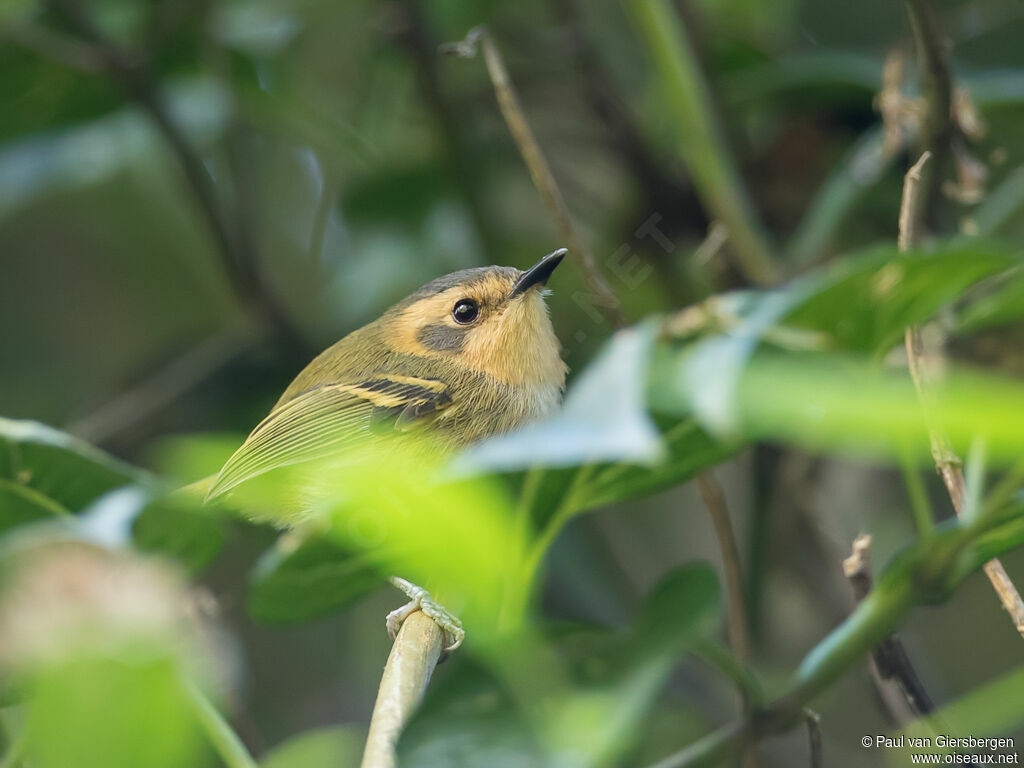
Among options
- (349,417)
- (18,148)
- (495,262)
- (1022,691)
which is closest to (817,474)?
(495,262)

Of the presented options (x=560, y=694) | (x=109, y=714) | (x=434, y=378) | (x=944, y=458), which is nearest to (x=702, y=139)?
(x=434, y=378)

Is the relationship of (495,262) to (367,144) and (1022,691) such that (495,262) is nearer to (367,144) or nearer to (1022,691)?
(367,144)

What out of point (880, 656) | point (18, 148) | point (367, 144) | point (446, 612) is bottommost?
point (880, 656)

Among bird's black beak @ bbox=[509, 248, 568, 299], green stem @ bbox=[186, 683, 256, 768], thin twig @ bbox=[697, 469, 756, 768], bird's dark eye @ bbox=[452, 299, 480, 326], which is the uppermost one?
bird's black beak @ bbox=[509, 248, 568, 299]

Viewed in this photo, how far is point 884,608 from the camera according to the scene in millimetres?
1069

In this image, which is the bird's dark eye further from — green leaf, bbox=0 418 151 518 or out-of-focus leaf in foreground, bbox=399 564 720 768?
out-of-focus leaf in foreground, bbox=399 564 720 768

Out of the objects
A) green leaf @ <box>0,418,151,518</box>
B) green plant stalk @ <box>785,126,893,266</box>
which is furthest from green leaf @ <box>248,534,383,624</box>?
green plant stalk @ <box>785,126,893,266</box>

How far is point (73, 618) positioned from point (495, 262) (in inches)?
94.1

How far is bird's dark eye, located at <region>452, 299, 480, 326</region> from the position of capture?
2.53 metres

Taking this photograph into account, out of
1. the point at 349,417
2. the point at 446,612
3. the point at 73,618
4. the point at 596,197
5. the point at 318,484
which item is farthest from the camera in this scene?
the point at 596,197

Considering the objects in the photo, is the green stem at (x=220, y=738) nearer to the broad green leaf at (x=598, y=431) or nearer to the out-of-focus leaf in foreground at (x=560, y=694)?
the out-of-focus leaf in foreground at (x=560, y=694)

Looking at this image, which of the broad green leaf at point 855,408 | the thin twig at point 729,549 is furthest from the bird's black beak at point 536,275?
the broad green leaf at point 855,408

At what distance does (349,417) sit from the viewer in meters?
2.33

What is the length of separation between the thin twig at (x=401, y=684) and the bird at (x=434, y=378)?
619 millimetres
